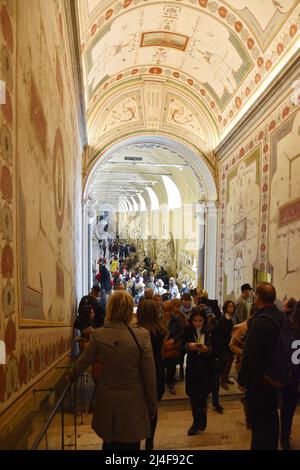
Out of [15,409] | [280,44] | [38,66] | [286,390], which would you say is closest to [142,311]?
[15,409]

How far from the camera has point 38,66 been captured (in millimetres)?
2939

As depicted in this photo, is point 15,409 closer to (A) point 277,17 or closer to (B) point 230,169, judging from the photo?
(A) point 277,17

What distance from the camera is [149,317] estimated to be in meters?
3.08

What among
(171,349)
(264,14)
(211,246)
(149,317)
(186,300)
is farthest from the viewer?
(211,246)

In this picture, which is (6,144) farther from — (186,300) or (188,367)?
(186,300)

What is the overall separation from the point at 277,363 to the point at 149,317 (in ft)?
3.89

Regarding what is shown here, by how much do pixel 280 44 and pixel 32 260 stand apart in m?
7.31

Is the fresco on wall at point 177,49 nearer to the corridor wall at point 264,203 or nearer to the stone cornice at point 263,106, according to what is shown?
A: the stone cornice at point 263,106

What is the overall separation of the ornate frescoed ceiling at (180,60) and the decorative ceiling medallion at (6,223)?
19.6ft

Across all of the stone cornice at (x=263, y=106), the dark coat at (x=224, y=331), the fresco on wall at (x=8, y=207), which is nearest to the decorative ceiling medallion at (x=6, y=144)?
the fresco on wall at (x=8, y=207)

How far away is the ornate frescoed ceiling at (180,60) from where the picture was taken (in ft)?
23.5

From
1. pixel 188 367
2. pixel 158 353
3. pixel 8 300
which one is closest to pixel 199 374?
pixel 188 367

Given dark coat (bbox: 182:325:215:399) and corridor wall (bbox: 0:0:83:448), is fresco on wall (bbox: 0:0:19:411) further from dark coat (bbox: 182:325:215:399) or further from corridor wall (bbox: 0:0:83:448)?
dark coat (bbox: 182:325:215:399)

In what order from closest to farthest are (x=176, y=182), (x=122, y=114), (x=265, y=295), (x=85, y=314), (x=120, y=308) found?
1. (x=120, y=308)
2. (x=265, y=295)
3. (x=85, y=314)
4. (x=122, y=114)
5. (x=176, y=182)
